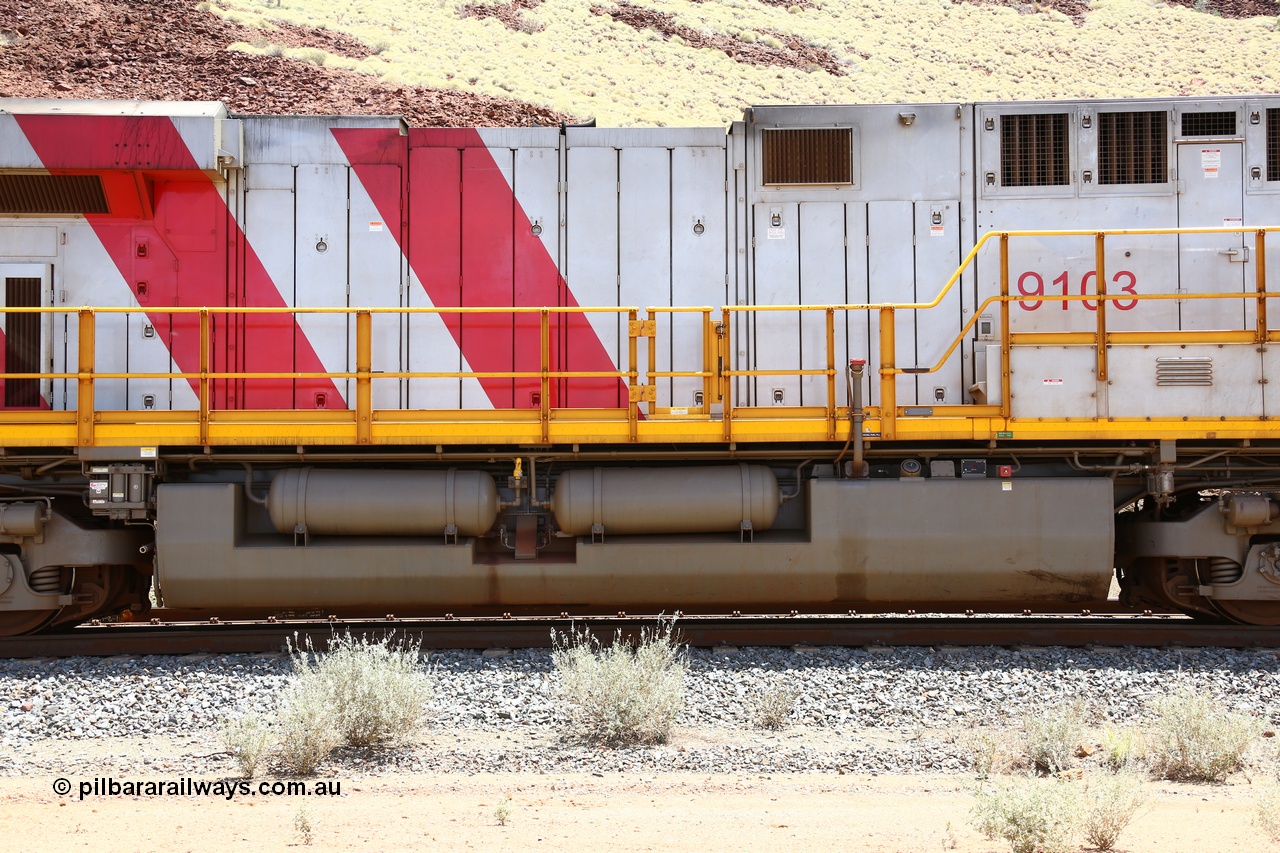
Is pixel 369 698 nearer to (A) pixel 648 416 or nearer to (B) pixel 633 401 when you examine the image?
(B) pixel 633 401

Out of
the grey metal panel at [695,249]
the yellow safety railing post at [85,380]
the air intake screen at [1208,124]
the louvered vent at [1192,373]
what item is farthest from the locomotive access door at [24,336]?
the air intake screen at [1208,124]

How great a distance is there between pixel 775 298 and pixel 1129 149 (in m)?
3.39

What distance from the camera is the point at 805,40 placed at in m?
47.2

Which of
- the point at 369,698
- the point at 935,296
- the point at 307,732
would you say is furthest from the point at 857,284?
the point at 307,732

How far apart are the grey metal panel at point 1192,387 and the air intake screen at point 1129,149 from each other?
191cm

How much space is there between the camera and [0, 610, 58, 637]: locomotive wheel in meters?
8.72

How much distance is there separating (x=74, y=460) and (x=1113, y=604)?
8.96 m

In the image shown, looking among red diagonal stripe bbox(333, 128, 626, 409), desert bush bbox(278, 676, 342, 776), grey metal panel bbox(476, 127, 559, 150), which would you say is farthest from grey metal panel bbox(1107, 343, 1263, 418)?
desert bush bbox(278, 676, 342, 776)

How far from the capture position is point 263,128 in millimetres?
9516

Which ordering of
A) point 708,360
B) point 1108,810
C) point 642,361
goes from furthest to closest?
1. point 642,361
2. point 708,360
3. point 1108,810

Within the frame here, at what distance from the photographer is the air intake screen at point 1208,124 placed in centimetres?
930

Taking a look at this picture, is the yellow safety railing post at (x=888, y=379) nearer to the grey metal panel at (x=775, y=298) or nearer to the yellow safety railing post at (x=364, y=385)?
the grey metal panel at (x=775, y=298)

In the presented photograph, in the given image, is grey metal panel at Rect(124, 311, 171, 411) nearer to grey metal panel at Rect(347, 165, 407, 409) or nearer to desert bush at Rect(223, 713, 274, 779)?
grey metal panel at Rect(347, 165, 407, 409)

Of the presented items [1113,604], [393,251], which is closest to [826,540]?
[1113,604]
